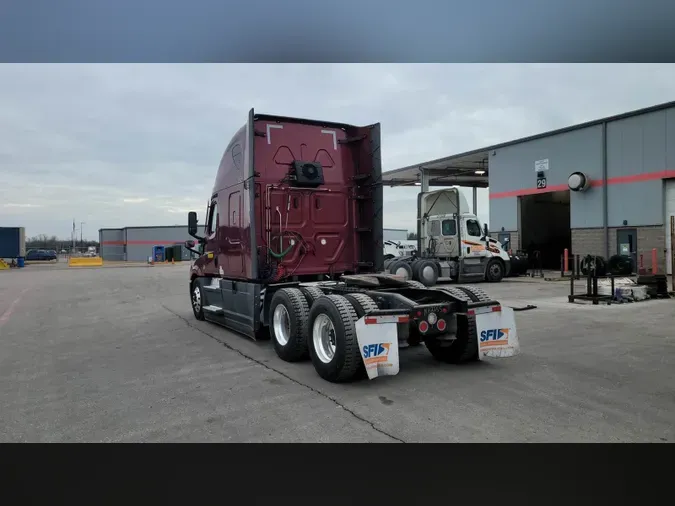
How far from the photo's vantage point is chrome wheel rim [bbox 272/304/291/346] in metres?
7.05

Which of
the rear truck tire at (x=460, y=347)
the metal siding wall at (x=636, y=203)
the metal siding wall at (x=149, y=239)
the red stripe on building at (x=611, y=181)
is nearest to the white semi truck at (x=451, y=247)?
the metal siding wall at (x=636, y=203)

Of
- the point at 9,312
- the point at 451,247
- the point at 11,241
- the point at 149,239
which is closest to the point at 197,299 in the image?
the point at 9,312

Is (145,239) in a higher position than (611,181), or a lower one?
lower

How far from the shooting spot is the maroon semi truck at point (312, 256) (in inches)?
242

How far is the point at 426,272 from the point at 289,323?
40.9 ft

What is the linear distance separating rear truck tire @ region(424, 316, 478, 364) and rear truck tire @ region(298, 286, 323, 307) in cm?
162

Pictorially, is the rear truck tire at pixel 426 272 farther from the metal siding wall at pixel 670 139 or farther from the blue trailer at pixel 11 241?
the blue trailer at pixel 11 241

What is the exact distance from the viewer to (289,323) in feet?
22.6

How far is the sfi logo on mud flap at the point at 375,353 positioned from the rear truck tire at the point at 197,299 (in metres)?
5.99

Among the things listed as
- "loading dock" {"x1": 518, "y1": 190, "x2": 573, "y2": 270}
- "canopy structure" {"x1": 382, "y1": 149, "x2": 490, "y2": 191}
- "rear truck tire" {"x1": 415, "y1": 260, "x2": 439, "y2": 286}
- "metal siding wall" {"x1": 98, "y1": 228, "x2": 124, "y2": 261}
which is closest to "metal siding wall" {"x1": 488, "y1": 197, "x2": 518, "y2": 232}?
"loading dock" {"x1": 518, "y1": 190, "x2": 573, "y2": 270}

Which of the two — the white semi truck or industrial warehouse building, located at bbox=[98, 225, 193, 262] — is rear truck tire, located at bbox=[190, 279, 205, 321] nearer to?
the white semi truck

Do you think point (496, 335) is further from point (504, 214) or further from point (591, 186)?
point (504, 214)

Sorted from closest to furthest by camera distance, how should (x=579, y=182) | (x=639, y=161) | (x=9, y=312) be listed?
(x=9, y=312), (x=639, y=161), (x=579, y=182)

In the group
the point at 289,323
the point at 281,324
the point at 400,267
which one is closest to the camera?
Answer: the point at 289,323
